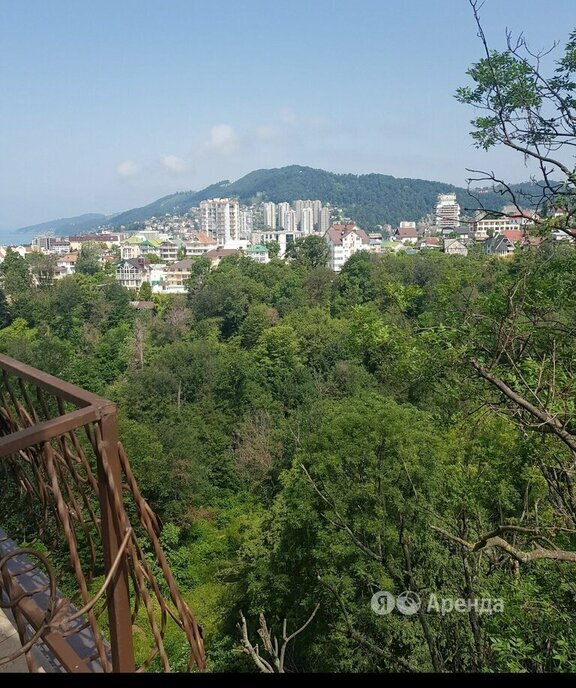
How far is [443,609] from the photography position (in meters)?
3.15

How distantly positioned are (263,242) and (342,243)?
12465 mm

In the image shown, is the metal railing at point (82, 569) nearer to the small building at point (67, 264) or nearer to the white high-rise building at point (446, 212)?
the small building at point (67, 264)

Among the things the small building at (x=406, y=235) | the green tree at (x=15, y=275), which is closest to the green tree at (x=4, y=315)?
the green tree at (x=15, y=275)

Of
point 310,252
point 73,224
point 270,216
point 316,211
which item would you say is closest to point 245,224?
point 270,216

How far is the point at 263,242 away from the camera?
187 ft

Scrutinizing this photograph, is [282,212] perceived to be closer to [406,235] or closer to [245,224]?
[245,224]

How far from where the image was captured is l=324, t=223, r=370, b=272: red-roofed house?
46250mm

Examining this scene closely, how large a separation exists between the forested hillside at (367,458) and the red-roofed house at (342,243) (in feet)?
71.8

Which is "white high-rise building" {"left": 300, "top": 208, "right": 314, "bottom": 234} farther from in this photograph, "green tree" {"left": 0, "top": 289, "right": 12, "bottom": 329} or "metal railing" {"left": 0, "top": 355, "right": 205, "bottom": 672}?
"metal railing" {"left": 0, "top": 355, "right": 205, "bottom": 672}

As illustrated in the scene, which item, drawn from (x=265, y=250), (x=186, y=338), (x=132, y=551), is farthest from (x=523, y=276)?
(x=265, y=250)

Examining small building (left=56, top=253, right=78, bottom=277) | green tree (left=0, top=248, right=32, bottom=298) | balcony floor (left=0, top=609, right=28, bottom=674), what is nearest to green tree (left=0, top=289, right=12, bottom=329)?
green tree (left=0, top=248, right=32, bottom=298)

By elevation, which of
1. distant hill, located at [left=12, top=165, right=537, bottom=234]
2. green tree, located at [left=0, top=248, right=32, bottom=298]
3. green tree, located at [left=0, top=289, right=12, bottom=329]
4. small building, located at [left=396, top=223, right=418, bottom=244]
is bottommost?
green tree, located at [left=0, top=289, right=12, bottom=329]

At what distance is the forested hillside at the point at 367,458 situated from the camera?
7.84 ft

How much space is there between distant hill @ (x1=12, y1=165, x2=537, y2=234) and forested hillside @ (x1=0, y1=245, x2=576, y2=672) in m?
50.0
